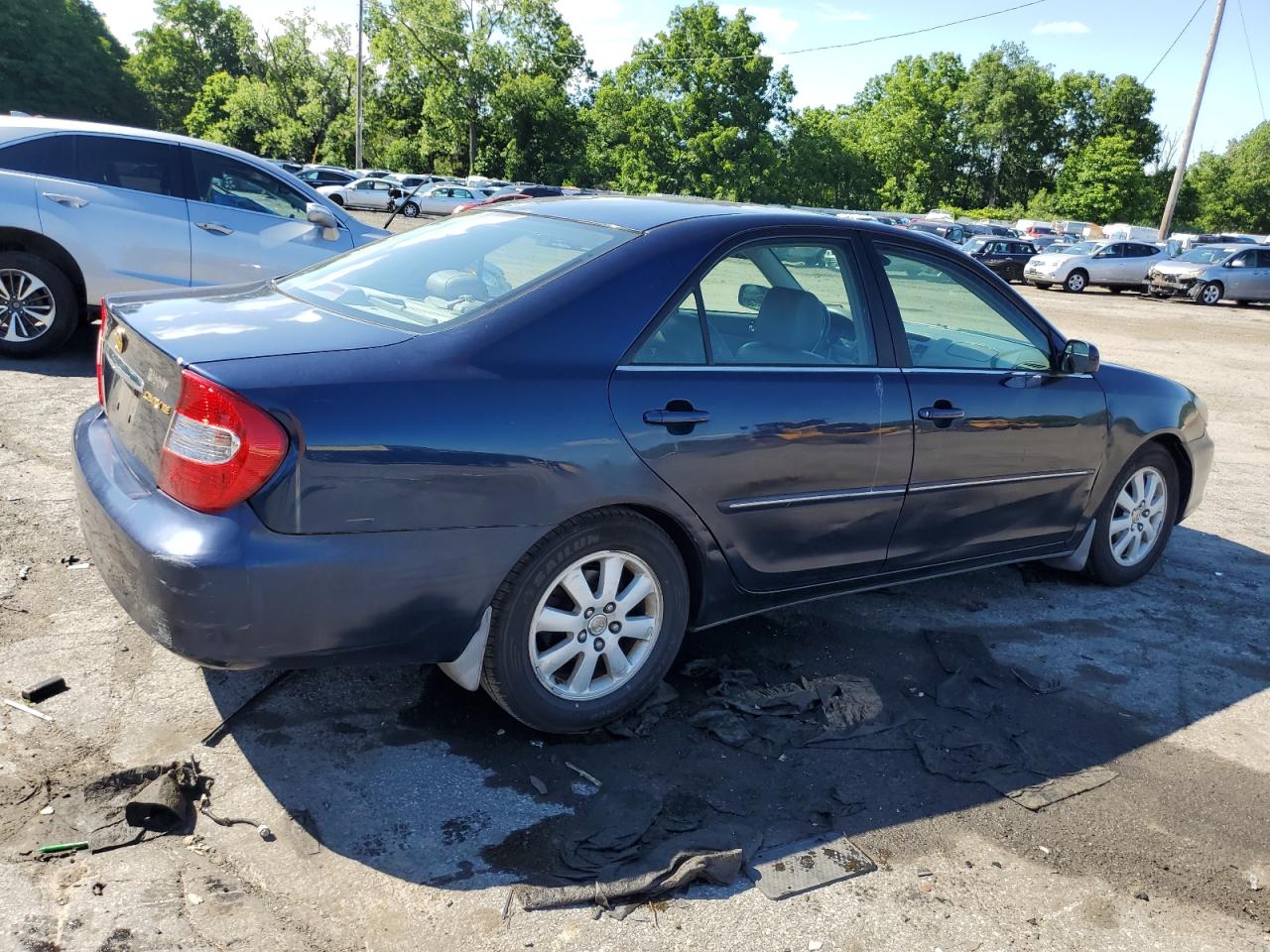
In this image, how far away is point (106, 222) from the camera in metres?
7.60

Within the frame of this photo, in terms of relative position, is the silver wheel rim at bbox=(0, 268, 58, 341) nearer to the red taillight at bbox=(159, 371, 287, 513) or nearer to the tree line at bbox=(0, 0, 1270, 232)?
the red taillight at bbox=(159, 371, 287, 513)

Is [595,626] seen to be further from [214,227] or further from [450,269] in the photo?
[214,227]

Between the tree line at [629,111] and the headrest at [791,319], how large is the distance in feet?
207

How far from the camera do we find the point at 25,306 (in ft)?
25.2

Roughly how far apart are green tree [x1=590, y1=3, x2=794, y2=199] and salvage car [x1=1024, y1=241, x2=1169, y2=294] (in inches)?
1407

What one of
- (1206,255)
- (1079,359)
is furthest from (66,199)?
(1206,255)

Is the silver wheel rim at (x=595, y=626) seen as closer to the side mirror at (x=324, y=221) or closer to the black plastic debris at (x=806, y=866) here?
the black plastic debris at (x=806, y=866)

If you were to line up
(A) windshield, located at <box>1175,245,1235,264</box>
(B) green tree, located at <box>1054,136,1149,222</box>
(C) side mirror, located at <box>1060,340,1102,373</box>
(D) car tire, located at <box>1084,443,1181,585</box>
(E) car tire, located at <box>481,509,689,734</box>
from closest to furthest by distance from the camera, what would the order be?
(E) car tire, located at <box>481,509,689,734</box> < (C) side mirror, located at <box>1060,340,1102,373</box> < (D) car tire, located at <box>1084,443,1181,585</box> < (A) windshield, located at <box>1175,245,1235,264</box> < (B) green tree, located at <box>1054,136,1149,222</box>

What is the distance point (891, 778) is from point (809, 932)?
0.82 m

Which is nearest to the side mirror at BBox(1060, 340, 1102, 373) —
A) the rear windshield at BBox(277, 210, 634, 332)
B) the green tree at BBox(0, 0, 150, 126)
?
the rear windshield at BBox(277, 210, 634, 332)

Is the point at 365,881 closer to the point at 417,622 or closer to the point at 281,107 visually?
the point at 417,622

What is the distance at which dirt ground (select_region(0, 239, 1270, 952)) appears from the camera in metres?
2.52

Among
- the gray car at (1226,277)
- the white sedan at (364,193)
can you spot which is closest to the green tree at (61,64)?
the white sedan at (364,193)

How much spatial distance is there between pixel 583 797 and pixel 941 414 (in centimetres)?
200
